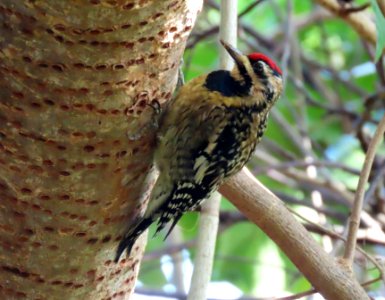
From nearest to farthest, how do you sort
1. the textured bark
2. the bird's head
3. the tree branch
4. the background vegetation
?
the textured bark, the tree branch, the bird's head, the background vegetation

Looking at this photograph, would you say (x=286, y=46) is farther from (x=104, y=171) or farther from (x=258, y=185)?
(x=104, y=171)

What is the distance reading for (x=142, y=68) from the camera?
2043mm

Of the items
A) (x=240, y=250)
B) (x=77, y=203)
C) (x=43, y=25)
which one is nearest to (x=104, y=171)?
(x=77, y=203)

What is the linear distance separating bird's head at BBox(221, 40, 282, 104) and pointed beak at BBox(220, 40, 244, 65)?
2 cm

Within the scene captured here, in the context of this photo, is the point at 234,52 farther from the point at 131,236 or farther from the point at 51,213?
the point at 51,213

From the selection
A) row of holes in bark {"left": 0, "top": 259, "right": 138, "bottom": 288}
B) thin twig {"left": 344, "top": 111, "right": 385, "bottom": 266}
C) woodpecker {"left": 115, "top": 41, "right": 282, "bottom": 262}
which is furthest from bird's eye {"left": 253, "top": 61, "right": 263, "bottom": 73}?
row of holes in bark {"left": 0, "top": 259, "right": 138, "bottom": 288}

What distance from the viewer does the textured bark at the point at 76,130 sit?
1.86m

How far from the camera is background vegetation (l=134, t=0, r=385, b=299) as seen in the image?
4.15 metres

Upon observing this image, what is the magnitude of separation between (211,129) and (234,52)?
34 centimetres

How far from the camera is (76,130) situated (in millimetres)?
1977

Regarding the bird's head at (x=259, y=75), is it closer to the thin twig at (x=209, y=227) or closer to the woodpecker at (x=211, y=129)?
the woodpecker at (x=211, y=129)


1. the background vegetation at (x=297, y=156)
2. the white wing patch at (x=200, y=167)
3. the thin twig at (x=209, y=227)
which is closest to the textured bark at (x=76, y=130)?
the thin twig at (x=209, y=227)

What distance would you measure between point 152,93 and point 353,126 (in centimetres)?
261

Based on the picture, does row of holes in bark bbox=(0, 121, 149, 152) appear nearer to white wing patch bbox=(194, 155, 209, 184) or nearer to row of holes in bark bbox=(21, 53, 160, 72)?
row of holes in bark bbox=(21, 53, 160, 72)
